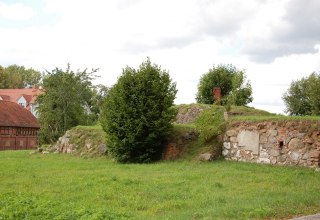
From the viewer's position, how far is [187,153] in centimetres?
1964

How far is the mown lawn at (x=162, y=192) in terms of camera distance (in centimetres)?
921

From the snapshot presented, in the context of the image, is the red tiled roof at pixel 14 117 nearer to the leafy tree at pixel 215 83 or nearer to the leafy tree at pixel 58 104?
the leafy tree at pixel 58 104

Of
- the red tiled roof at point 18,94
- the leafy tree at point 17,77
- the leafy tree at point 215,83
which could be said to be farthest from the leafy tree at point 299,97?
the leafy tree at point 17,77

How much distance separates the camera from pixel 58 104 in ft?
120

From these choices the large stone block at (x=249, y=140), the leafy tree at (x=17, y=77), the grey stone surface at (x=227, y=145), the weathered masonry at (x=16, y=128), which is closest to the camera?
the large stone block at (x=249, y=140)

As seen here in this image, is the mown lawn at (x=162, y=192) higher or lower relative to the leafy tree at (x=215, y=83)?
lower

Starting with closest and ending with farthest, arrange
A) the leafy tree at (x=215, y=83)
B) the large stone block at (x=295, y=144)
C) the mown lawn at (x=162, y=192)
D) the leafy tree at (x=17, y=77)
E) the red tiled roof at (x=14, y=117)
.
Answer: the mown lawn at (x=162, y=192)
the large stone block at (x=295, y=144)
the leafy tree at (x=215, y=83)
the red tiled roof at (x=14, y=117)
the leafy tree at (x=17, y=77)

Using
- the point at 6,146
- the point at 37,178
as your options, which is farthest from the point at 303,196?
the point at 6,146

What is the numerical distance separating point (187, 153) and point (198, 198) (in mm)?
8641

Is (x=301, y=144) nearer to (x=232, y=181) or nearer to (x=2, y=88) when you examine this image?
(x=232, y=181)

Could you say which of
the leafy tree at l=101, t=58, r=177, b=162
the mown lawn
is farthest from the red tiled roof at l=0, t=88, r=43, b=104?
the mown lawn

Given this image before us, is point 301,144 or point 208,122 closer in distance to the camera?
point 301,144

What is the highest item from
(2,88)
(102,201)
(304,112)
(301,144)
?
(2,88)

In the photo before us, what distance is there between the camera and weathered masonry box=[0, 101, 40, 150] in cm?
5197
